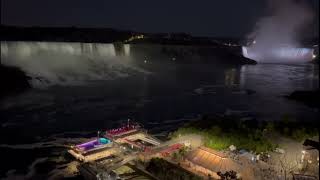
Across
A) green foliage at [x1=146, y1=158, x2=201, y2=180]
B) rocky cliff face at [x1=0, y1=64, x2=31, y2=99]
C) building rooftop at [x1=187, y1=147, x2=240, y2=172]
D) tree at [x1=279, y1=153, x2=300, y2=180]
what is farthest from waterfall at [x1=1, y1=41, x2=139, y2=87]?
tree at [x1=279, y1=153, x2=300, y2=180]

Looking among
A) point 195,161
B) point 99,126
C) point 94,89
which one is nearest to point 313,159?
point 195,161

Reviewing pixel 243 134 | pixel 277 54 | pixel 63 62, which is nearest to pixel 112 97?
pixel 243 134

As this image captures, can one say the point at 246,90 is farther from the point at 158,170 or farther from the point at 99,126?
the point at 158,170

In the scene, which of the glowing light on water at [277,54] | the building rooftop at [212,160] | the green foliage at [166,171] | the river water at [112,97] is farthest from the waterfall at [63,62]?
the glowing light on water at [277,54]

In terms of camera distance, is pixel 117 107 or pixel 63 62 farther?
pixel 63 62

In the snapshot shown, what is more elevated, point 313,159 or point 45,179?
point 313,159

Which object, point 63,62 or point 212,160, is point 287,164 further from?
point 63,62

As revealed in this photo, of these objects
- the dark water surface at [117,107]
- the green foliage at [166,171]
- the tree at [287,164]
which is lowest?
the dark water surface at [117,107]

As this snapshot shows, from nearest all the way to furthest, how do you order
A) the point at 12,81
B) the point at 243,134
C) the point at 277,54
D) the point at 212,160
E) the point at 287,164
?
the point at 287,164 → the point at 212,160 → the point at 243,134 → the point at 12,81 → the point at 277,54

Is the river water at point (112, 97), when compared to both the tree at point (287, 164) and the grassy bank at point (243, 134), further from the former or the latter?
the tree at point (287, 164)
